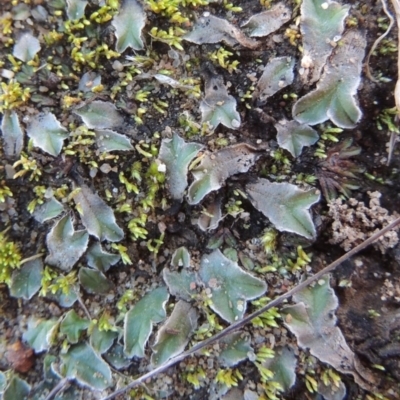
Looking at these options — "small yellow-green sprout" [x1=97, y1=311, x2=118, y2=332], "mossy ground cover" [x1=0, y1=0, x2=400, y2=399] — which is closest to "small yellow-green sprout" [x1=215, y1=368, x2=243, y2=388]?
"mossy ground cover" [x1=0, y1=0, x2=400, y2=399]

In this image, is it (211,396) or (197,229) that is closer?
(211,396)

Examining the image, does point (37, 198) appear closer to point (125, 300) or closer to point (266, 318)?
point (125, 300)

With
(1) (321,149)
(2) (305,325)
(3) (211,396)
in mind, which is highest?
(1) (321,149)

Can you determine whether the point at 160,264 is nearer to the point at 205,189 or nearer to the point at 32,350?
the point at 205,189

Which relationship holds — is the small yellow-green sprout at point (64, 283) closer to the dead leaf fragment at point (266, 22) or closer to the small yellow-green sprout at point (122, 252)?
the small yellow-green sprout at point (122, 252)

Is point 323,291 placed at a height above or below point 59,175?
below

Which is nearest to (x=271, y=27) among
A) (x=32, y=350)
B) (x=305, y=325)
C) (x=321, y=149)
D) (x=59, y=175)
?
(x=321, y=149)

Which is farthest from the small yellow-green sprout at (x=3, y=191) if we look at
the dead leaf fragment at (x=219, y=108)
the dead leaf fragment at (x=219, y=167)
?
the dead leaf fragment at (x=219, y=108)

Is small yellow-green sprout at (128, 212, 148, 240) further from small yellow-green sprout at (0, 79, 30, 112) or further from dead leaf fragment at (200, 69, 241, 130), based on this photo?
small yellow-green sprout at (0, 79, 30, 112)
